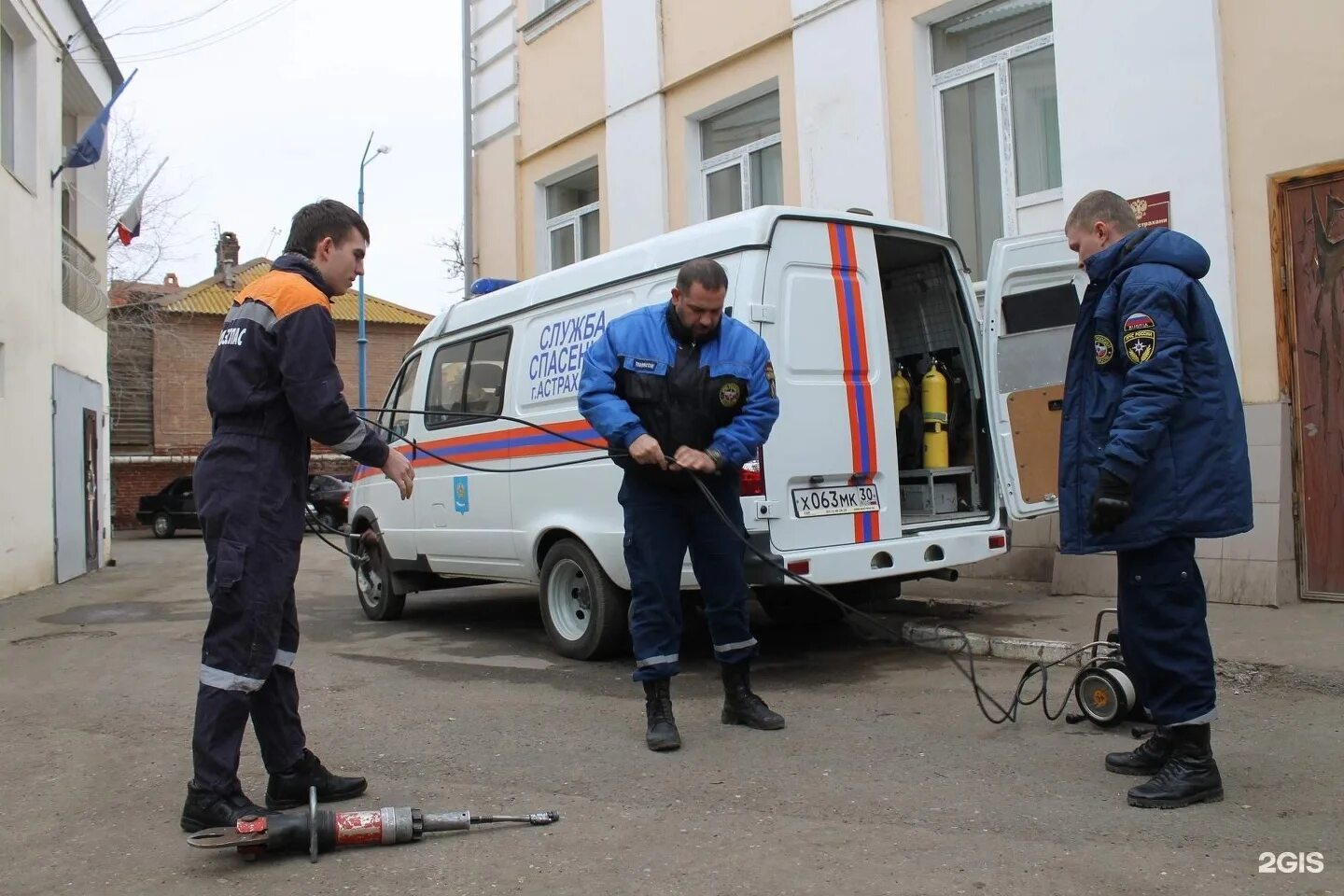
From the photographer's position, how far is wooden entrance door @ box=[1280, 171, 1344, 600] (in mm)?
7121

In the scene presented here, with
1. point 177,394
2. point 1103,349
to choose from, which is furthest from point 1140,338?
point 177,394

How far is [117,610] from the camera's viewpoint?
10586 mm

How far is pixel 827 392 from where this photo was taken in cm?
593

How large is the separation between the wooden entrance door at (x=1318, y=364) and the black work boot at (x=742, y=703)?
436cm

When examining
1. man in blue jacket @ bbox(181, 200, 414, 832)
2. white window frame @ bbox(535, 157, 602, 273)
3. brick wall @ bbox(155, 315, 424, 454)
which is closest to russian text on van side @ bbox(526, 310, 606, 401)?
man in blue jacket @ bbox(181, 200, 414, 832)

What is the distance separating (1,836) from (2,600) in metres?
8.82

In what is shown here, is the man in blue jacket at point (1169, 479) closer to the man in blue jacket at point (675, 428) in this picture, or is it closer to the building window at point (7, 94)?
the man in blue jacket at point (675, 428)

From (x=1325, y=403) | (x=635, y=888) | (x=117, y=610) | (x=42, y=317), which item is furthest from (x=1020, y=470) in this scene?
(x=42, y=317)

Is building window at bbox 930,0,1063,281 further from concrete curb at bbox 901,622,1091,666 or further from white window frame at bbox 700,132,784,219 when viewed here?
concrete curb at bbox 901,622,1091,666

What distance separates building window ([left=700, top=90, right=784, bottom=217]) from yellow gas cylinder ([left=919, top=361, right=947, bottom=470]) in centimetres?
553

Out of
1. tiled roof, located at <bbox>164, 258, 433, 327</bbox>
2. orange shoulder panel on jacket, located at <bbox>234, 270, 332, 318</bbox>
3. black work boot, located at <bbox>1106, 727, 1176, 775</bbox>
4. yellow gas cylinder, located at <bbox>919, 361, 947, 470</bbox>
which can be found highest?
tiled roof, located at <bbox>164, 258, 433, 327</bbox>

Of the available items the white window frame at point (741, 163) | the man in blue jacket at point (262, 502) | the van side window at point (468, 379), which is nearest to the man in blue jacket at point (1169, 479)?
the man in blue jacket at point (262, 502)

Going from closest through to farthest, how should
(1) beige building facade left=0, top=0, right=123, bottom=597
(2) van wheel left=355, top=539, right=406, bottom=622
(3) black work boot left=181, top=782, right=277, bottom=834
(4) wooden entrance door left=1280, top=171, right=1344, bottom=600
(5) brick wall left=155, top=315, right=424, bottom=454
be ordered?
(3) black work boot left=181, top=782, right=277, bottom=834 < (4) wooden entrance door left=1280, top=171, right=1344, bottom=600 < (2) van wheel left=355, top=539, right=406, bottom=622 < (1) beige building facade left=0, top=0, right=123, bottom=597 < (5) brick wall left=155, top=315, right=424, bottom=454

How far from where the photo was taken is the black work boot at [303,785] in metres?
3.87
